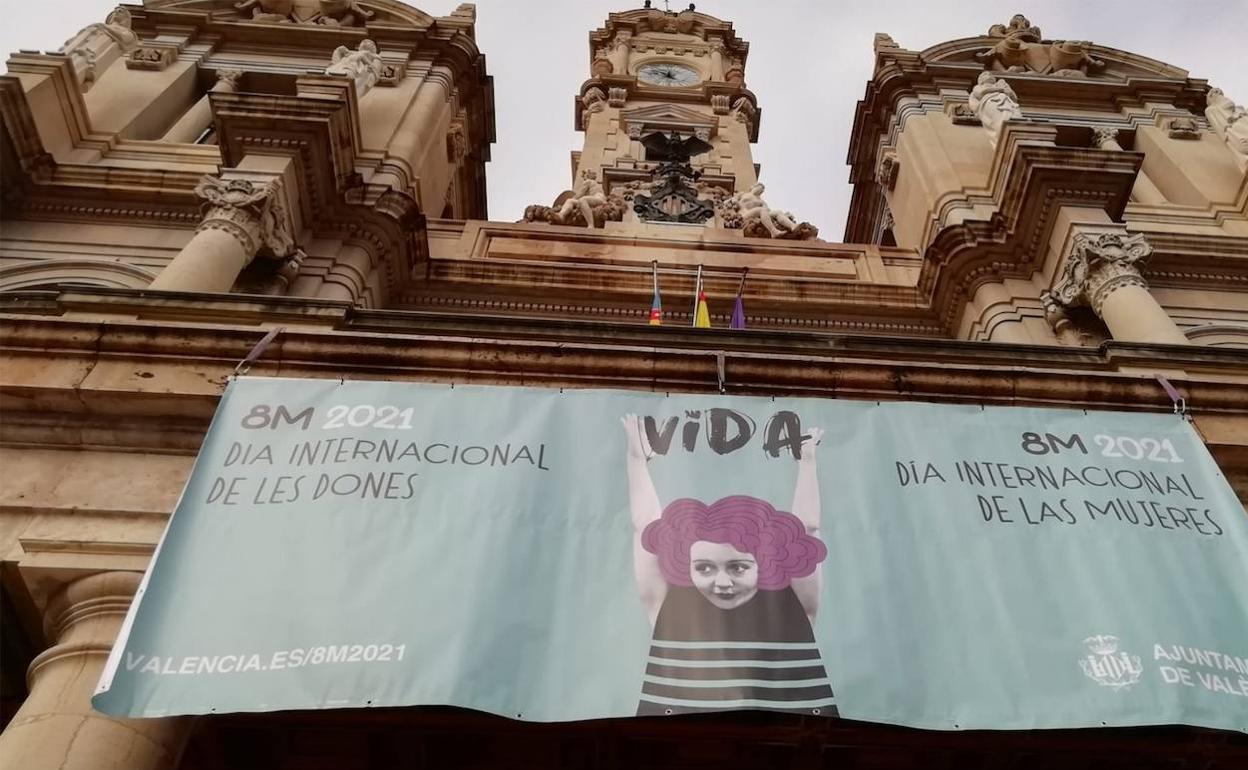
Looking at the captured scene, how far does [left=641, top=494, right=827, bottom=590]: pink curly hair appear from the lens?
227 inches

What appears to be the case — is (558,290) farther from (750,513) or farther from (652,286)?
(750,513)

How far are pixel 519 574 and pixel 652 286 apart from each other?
9.19 m

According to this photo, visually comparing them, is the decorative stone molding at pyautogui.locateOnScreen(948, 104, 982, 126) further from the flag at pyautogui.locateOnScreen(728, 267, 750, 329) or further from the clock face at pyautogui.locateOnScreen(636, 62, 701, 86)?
the clock face at pyautogui.locateOnScreen(636, 62, 701, 86)

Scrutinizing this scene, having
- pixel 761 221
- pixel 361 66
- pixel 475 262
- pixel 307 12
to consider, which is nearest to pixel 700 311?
pixel 475 262

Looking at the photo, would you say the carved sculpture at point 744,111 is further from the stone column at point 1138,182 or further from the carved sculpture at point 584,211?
the carved sculpture at point 584,211

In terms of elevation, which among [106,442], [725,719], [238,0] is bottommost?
[725,719]

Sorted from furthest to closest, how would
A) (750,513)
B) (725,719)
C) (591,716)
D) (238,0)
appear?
(238,0) → (750,513) → (725,719) → (591,716)

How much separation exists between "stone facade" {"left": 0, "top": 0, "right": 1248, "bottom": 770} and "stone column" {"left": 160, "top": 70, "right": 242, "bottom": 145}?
0.17 metres

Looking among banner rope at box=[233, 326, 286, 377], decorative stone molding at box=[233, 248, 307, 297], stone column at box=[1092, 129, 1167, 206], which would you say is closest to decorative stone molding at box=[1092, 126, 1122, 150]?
stone column at box=[1092, 129, 1167, 206]

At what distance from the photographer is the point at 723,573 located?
18.8 feet

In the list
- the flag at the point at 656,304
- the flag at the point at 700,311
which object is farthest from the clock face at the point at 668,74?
Result: the flag at the point at 700,311

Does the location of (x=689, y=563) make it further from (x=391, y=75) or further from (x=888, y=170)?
(x=888, y=170)

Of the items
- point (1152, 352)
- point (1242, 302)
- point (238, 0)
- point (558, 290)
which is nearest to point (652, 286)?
point (558, 290)

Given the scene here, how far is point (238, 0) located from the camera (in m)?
23.5
